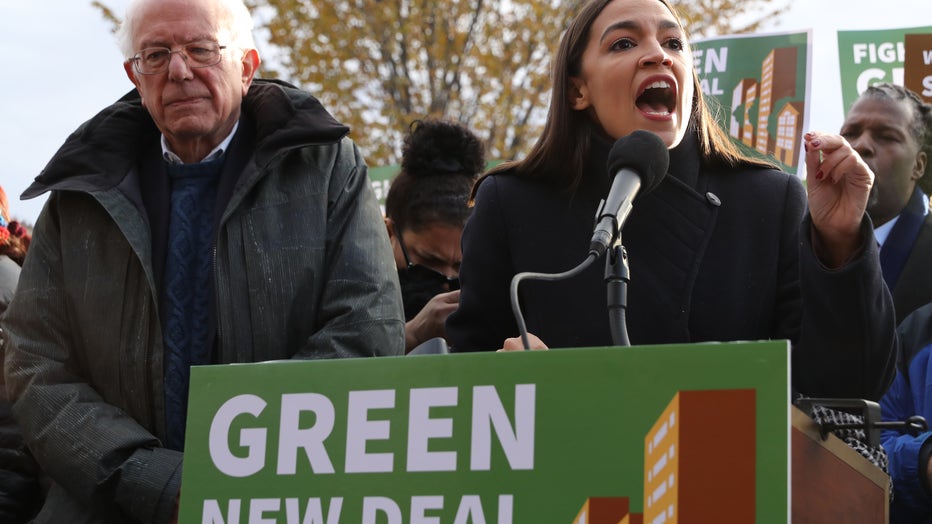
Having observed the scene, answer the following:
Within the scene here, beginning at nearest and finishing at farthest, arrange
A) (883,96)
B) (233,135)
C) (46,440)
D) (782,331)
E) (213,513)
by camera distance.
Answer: (213,513), (782,331), (46,440), (233,135), (883,96)

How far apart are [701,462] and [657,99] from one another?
146 cm

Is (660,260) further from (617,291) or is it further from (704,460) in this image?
(704,460)

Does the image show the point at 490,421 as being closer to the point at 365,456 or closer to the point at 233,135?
the point at 365,456

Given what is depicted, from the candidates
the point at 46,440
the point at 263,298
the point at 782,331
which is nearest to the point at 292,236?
the point at 263,298

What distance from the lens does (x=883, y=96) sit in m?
5.50

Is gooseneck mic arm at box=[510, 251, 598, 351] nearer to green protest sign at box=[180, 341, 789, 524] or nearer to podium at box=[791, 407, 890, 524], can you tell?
green protest sign at box=[180, 341, 789, 524]

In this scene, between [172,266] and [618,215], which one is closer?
[618,215]

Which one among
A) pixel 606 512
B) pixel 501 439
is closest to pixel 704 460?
pixel 606 512

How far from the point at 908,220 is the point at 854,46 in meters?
1.88

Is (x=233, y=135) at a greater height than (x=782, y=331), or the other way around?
(x=233, y=135)

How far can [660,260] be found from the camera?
3.10m

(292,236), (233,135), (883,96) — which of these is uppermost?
(883,96)

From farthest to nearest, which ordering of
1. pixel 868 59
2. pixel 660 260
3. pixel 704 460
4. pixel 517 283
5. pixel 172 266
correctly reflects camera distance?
pixel 868 59
pixel 172 266
pixel 660 260
pixel 517 283
pixel 704 460

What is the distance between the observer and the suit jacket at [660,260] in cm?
304
